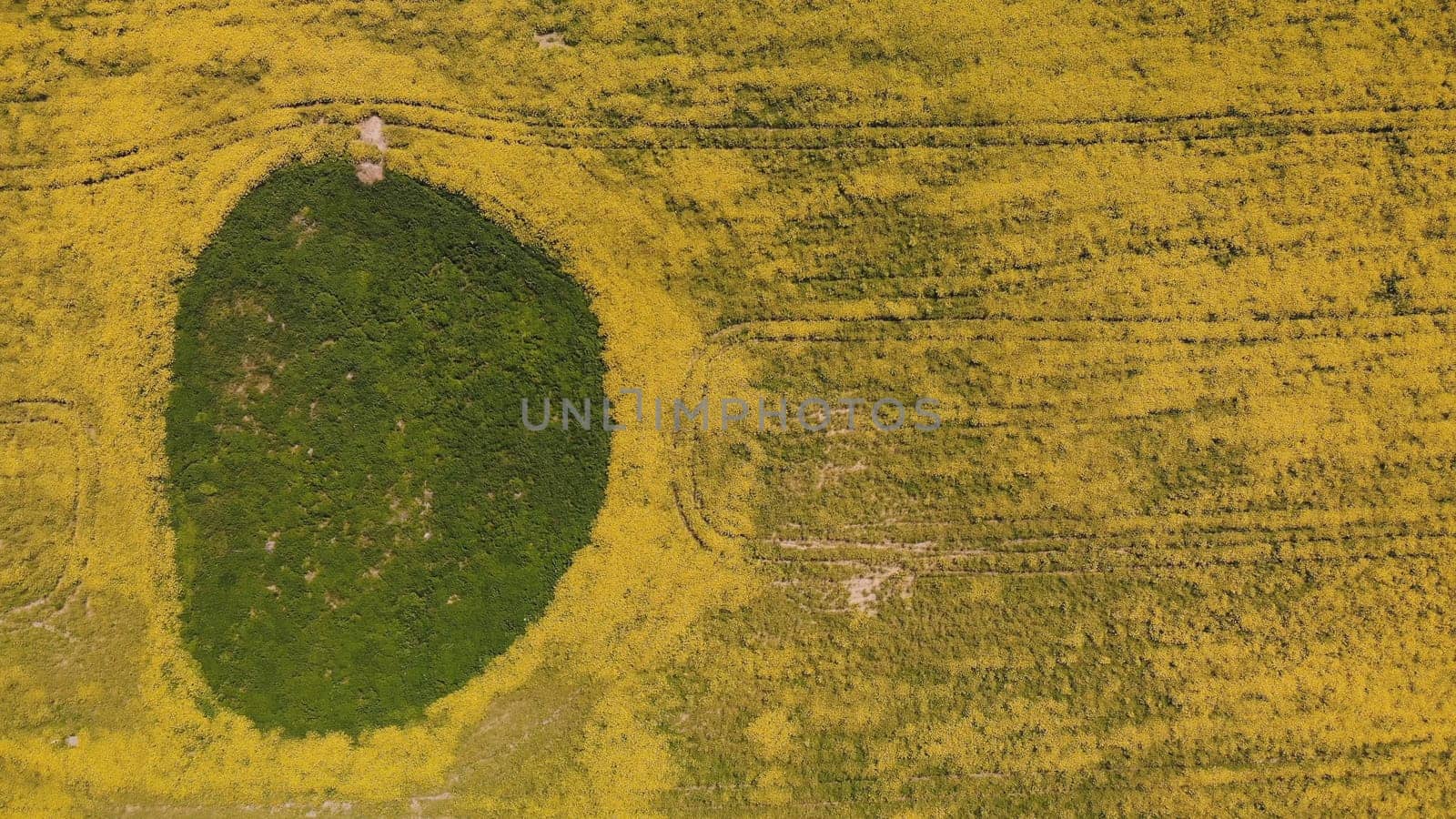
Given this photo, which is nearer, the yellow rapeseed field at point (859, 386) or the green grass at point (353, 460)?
the green grass at point (353, 460)

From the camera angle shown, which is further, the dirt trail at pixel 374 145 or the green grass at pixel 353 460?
the dirt trail at pixel 374 145

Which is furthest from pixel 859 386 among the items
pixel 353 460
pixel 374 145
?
pixel 374 145

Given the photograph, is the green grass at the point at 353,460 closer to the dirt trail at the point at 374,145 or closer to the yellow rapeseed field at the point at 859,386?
the dirt trail at the point at 374,145

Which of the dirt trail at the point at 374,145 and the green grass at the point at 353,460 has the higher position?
Answer: the dirt trail at the point at 374,145

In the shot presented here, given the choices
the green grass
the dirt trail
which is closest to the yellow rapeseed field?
the dirt trail

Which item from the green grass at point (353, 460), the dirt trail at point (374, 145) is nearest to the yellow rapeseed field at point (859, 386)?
the dirt trail at point (374, 145)

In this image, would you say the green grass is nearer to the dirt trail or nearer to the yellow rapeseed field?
the dirt trail

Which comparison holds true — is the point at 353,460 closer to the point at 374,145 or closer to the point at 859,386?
the point at 374,145
